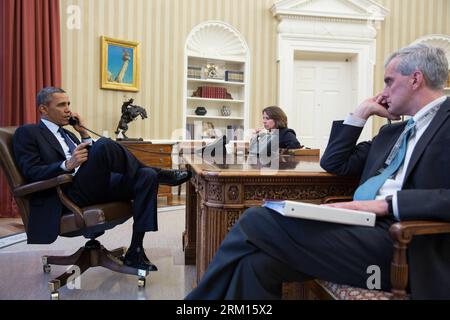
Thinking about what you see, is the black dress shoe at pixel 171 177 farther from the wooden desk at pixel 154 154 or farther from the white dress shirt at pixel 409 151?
the wooden desk at pixel 154 154

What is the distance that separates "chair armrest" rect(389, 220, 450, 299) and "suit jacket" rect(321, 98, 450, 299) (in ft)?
0.12

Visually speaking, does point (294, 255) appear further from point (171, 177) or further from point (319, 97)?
point (319, 97)

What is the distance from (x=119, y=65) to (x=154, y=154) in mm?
1333

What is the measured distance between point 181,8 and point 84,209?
13.7ft

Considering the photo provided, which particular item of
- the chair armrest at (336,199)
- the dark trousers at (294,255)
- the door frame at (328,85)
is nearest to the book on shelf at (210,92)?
the door frame at (328,85)

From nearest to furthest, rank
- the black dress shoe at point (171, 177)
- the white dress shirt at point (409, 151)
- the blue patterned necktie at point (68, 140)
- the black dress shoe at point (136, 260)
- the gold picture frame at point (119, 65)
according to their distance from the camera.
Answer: the white dress shirt at point (409, 151) < the black dress shoe at point (136, 260) < the black dress shoe at point (171, 177) < the blue patterned necktie at point (68, 140) < the gold picture frame at point (119, 65)

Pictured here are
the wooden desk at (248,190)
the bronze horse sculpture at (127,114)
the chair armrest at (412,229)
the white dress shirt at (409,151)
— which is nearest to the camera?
the chair armrest at (412,229)

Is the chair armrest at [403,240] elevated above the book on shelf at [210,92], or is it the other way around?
the book on shelf at [210,92]

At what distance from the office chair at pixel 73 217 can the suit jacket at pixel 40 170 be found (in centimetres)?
4

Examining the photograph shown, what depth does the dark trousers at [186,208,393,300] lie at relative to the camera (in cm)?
126

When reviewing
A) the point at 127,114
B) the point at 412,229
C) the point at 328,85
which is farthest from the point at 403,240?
the point at 328,85

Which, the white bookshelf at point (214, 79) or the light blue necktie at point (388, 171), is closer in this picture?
the light blue necktie at point (388, 171)

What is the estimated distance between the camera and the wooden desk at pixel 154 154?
4863 mm

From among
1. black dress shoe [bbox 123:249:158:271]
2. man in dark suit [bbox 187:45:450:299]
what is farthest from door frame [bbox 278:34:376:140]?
man in dark suit [bbox 187:45:450:299]
